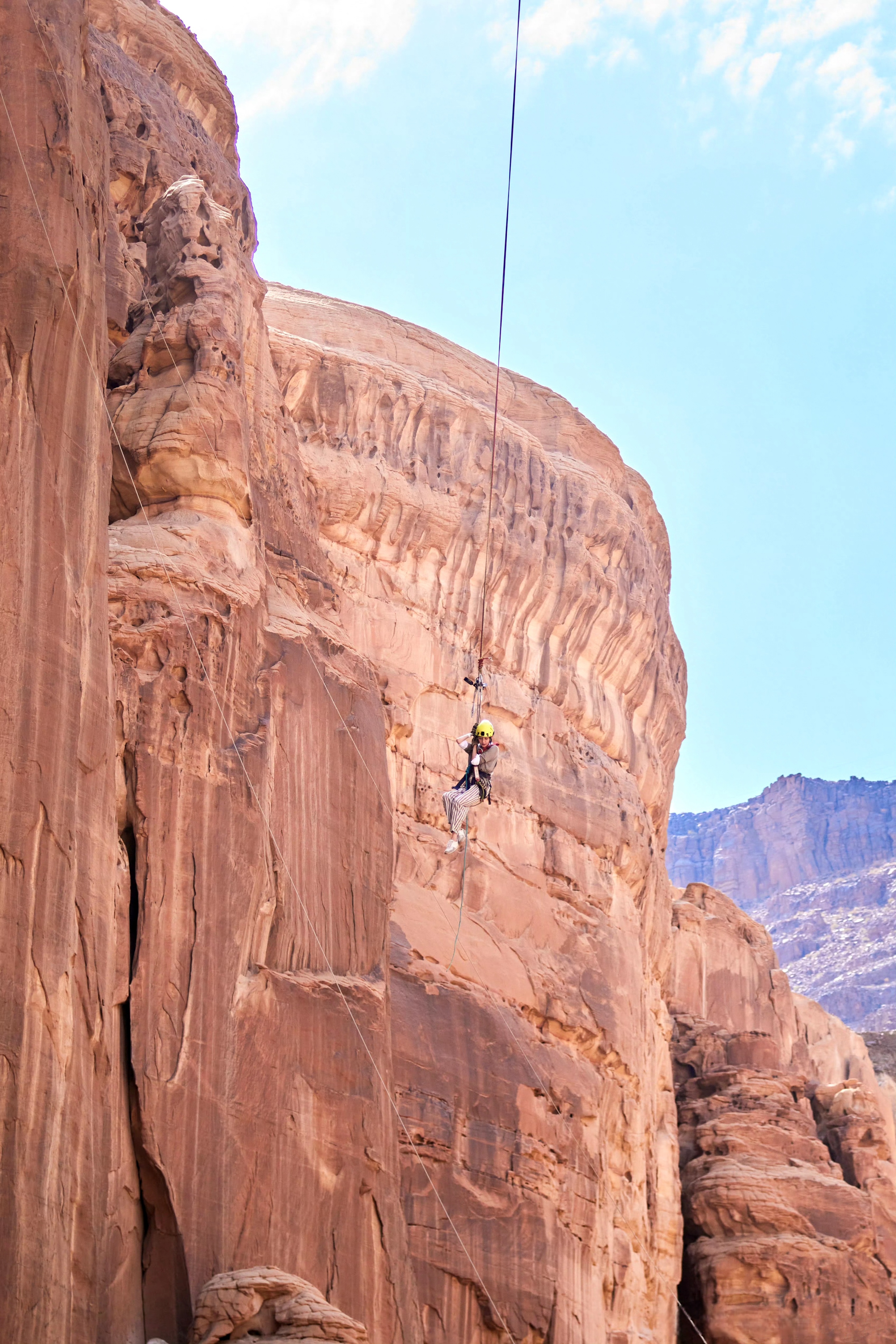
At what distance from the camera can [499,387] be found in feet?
183

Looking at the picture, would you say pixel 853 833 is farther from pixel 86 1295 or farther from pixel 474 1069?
pixel 86 1295

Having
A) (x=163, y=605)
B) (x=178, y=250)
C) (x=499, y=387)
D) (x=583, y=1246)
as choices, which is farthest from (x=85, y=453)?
(x=499, y=387)

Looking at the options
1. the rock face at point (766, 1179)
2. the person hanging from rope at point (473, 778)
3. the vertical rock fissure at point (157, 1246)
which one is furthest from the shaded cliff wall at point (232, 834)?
the rock face at point (766, 1179)

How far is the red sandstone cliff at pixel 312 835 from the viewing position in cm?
2405

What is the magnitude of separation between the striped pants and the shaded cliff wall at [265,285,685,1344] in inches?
165

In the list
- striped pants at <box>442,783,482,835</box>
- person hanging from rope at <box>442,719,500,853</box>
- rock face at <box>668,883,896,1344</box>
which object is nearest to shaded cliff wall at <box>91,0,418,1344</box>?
person hanging from rope at <box>442,719,500,853</box>

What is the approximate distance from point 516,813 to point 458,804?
9.94 metres

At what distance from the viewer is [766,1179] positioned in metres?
50.6

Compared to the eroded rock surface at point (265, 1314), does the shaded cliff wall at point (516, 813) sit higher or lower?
higher

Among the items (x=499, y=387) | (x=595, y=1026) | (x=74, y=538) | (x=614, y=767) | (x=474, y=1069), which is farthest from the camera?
(x=499, y=387)

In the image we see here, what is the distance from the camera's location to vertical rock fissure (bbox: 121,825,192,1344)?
2409 cm

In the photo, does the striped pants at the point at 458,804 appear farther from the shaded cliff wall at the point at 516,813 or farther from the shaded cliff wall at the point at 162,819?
the shaded cliff wall at the point at 516,813

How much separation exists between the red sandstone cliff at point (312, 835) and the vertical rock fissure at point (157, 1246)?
0.19 feet

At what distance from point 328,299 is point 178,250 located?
1781cm
